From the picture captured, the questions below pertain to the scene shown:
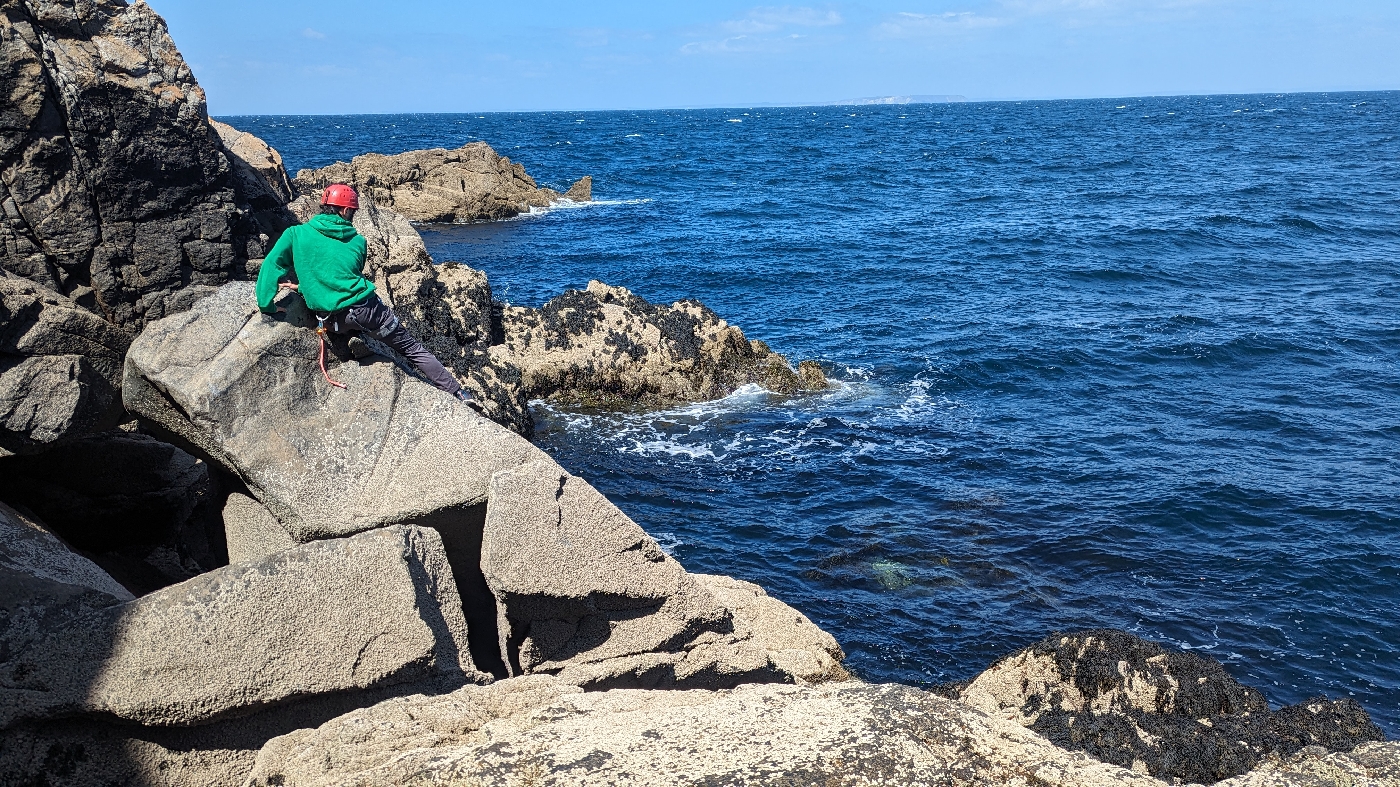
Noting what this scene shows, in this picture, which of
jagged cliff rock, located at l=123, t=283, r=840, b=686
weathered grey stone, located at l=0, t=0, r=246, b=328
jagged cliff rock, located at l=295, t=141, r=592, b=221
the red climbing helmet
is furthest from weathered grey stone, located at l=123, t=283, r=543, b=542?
jagged cliff rock, located at l=295, t=141, r=592, b=221

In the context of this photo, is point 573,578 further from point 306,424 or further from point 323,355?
point 323,355

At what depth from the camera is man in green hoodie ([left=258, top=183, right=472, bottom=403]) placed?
7.96m

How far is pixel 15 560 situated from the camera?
642 cm

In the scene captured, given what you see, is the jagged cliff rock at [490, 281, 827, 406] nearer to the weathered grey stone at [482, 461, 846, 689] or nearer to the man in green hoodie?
the man in green hoodie

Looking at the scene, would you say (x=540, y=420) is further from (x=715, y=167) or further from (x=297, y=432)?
(x=715, y=167)

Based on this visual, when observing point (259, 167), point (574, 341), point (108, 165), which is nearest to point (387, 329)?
point (108, 165)

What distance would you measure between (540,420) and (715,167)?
68349 mm

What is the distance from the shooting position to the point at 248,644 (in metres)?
5.95

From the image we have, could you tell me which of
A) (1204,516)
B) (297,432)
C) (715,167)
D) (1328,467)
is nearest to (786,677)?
(297,432)

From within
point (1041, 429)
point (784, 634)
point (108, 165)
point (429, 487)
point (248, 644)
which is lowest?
point (1041, 429)

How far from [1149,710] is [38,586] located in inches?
377

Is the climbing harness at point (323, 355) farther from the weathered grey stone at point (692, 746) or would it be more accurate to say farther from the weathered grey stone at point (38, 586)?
the weathered grey stone at point (692, 746)

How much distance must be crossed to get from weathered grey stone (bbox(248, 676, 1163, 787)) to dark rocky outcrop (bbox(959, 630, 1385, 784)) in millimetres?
4129

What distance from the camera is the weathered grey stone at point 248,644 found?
569cm
